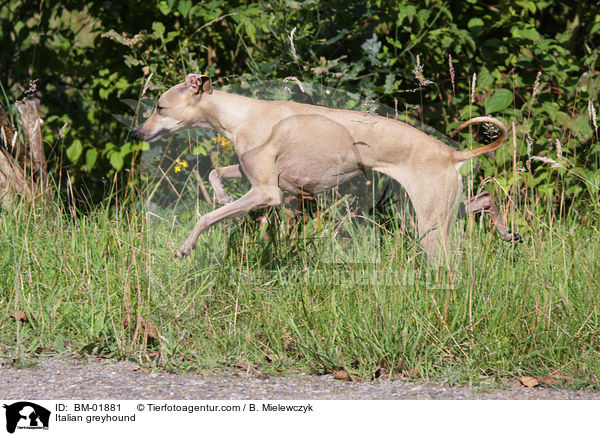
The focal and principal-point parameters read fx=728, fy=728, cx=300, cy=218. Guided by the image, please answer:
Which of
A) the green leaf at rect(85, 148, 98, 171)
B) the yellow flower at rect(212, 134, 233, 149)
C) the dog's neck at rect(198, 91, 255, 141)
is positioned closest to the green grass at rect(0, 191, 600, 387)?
the dog's neck at rect(198, 91, 255, 141)

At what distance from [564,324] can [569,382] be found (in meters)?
0.31

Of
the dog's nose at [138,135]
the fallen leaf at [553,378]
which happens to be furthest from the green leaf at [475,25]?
the fallen leaf at [553,378]

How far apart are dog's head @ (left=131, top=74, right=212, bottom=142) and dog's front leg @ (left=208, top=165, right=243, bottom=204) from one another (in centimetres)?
36

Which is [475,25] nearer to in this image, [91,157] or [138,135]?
[138,135]

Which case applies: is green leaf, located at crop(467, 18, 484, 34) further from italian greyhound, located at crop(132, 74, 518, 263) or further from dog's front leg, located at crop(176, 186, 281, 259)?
dog's front leg, located at crop(176, 186, 281, 259)

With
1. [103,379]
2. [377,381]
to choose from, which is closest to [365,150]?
[377,381]

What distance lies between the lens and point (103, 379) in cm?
340

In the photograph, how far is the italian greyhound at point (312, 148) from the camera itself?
157 inches

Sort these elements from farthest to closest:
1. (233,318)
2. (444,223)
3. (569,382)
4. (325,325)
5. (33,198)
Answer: (33,198), (444,223), (233,318), (325,325), (569,382)

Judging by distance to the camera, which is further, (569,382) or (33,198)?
(33,198)

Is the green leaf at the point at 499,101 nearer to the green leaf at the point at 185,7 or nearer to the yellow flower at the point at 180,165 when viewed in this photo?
the yellow flower at the point at 180,165

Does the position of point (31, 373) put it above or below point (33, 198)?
below

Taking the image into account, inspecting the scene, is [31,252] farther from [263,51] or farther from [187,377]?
[263,51]

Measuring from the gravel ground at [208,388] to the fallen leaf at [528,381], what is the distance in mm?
26
